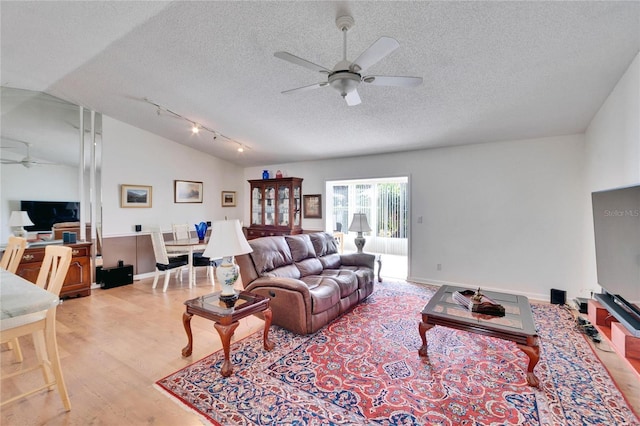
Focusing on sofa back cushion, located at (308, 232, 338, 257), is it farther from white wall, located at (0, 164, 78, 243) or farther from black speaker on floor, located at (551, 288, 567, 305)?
white wall, located at (0, 164, 78, 243)

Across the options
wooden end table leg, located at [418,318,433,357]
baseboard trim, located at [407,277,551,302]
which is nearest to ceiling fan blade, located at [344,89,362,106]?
wooden end table leg, located at [418,318,433,357]

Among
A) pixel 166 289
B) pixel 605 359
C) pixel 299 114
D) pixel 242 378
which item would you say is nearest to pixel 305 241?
pixel 299 114

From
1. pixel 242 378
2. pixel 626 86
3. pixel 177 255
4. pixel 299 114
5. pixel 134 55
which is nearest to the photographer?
pixel 242 378

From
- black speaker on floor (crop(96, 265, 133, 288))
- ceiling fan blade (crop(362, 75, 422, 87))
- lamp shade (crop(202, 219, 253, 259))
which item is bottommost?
black speaker on floor (crop(96, 265, 133, 288))

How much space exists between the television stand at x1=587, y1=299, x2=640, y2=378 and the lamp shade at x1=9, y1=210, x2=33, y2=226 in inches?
257

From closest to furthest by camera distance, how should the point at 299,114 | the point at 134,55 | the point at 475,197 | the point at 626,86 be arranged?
the point at 626,86 → the point at 134,55 → the point at 299,114 → the point at 475,197

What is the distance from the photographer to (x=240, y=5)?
2.24 metres

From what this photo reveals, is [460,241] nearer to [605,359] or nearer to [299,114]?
[605,359]

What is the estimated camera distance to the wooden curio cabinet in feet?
20.6

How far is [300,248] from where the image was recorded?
3.94m

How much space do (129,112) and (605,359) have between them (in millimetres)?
6725

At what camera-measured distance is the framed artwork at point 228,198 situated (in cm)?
701

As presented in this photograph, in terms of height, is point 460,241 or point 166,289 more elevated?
point 460,241

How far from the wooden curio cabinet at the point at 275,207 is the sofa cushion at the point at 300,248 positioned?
2154 mm
